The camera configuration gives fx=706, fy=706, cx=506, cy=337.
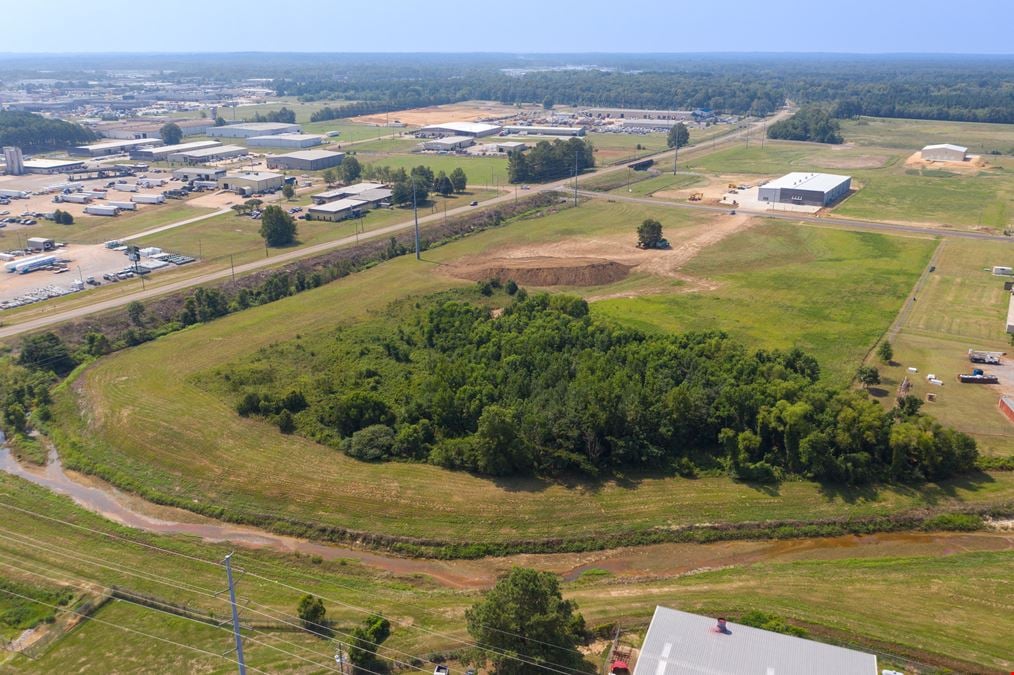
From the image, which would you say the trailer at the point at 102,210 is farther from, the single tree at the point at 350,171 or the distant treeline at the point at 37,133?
the distant treeline at the point at 37,133

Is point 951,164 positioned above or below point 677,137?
below

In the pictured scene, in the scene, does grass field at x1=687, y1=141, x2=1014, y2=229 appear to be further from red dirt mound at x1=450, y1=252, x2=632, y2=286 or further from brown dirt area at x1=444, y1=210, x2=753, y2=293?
red dirt mound at x1=450, y1=252, x2=632, y2=286

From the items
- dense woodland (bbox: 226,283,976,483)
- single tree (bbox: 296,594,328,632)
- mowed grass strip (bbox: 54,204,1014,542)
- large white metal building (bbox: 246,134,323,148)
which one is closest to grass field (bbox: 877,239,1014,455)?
mowed grass strip (bbox: 54,204,1014,542)

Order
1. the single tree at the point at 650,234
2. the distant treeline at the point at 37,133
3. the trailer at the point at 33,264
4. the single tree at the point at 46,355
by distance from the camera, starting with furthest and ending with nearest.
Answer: the distant treeline at the point at 37,133 < the single tree at the point at 650,234 < the trailer at the point at 33,264 < the single tree at the point at 46,355

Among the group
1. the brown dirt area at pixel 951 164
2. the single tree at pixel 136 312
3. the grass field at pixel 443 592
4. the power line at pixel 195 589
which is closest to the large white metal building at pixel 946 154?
the brown dirt area at pixel 951 164

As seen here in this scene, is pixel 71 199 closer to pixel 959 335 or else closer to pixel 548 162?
pixel 548 162

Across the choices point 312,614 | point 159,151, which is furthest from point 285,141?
point 312,614
